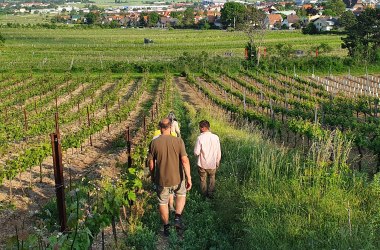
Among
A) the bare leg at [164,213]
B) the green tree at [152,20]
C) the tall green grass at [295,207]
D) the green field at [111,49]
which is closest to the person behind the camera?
the tall green grass at [295,207]

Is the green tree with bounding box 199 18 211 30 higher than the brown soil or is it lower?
lower

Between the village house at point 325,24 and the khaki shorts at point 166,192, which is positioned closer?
the khaki shorts at point 166,192

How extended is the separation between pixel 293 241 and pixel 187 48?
175 feet

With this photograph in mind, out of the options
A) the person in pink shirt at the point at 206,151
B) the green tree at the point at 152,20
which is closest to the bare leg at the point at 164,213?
the person in pink shirt at the point at 206,151

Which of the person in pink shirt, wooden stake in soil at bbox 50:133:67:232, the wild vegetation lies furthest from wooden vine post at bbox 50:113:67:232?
the person in pink shirt

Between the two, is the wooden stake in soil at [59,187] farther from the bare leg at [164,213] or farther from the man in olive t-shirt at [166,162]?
the bare leg at [164,213]

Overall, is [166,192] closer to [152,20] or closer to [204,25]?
[204,25]

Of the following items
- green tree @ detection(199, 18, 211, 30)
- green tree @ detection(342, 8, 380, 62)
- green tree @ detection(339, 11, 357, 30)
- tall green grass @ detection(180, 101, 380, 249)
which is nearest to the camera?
tall green grass @ detection(180, 101, 380, 249)

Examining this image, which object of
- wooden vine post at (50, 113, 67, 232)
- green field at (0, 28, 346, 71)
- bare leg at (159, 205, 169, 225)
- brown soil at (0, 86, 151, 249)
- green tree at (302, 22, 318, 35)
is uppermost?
wooden vine post at (50, 113, 67, 232)

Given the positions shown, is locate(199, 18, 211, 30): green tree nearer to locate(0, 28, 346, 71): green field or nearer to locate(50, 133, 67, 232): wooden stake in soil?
locate(0, 28, 346, 71): green field

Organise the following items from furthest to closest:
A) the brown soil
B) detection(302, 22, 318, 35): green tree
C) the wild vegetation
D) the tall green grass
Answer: detection(302, 22, 318, 35): green tree < the brown soil < the wild vegetation < the tall green grass

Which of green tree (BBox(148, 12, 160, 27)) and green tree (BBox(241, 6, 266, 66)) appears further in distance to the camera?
green tree (BBox(148, 12, 160, 27))

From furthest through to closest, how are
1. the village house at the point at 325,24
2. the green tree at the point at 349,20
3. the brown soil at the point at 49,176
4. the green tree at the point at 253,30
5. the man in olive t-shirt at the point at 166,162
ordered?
1. the village house at the point at 325,24
2. the green tree at the point at 349,20
3. the green tree at the point at 253,30
4. the brown soil at the point at 49,176
5. the man in olive t-shirt at the point at 166,162

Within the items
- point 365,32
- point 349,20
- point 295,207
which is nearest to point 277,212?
point 295,207
